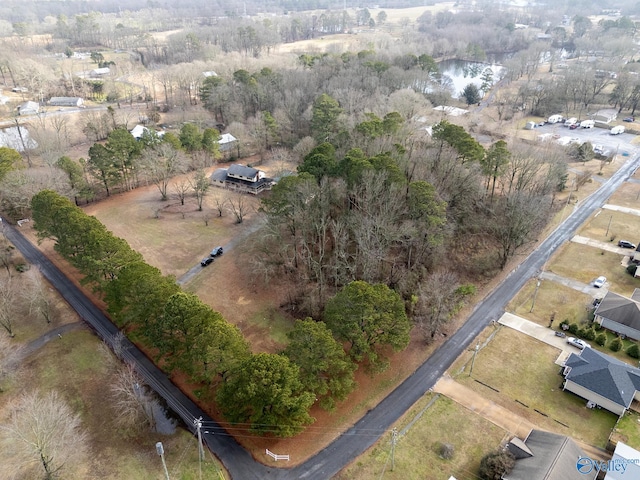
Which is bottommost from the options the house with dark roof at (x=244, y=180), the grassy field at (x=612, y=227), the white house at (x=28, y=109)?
the grassy field at (x=612, y=227)

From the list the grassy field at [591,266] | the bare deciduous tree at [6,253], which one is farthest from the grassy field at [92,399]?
the grassy field at [591,266]

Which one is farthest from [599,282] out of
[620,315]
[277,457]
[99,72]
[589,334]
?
[99,72]

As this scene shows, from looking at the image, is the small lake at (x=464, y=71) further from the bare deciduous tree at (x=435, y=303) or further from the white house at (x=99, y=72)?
the white house at (x=99, y=72)

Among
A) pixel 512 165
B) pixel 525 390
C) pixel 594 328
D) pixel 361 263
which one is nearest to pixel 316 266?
pixel 361 263

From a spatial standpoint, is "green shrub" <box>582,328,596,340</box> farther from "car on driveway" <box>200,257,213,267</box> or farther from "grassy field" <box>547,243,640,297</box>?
"car on driveway" <box>200,257,213,267</box>

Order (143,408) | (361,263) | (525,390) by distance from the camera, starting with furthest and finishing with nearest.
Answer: (361,263) < (525,390) < (143,408)

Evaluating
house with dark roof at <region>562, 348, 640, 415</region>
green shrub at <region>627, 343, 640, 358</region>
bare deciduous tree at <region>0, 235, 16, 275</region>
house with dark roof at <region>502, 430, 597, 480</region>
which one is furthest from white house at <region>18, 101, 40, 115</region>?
green shrub at <region>627, 343, 640, 358</region>

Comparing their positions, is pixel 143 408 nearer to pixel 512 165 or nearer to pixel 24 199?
pixel 24 199
